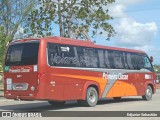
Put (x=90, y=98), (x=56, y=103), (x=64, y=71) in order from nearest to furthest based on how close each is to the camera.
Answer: (x=64, y=71), (x=90, y=98), (x=56, y=103)

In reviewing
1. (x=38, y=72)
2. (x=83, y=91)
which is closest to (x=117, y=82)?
(x=83, y=91)

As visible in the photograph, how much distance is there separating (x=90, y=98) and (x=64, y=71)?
225 centimetres

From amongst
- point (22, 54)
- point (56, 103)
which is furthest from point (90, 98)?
point (22, 54)

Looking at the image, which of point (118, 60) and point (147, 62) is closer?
point (118, 60)

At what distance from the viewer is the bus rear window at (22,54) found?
17.3 meters

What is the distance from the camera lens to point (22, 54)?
17812 mm

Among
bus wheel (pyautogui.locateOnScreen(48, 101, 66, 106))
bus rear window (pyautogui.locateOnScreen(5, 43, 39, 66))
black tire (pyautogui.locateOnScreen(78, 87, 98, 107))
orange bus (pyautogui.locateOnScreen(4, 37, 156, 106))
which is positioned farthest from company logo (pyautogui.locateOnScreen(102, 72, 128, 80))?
bus rear window (pyautogui.locateOnScreen(5, 43, 39, 66))

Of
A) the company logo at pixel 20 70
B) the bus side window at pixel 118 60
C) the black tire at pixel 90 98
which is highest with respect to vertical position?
the bus side window at pixel 118 60

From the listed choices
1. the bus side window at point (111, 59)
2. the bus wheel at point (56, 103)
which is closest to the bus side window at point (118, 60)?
the bus side window at point (111, 59)

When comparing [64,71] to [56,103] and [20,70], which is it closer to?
[20,70]

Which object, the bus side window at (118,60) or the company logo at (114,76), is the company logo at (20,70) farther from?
the bus side window at (118,60)

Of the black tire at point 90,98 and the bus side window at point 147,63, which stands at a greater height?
the bus side window at point 147,63

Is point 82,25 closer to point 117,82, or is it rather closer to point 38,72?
point 117,82

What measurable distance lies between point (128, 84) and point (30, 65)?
7072 millimetres
